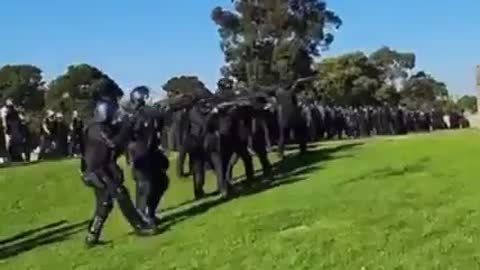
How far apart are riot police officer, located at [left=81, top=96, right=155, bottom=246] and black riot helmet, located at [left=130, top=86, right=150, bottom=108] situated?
4.26ft

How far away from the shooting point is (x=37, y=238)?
685 inches

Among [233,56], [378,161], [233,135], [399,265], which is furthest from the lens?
[233,56]

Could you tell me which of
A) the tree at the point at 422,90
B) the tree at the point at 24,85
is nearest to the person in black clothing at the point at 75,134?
the tree at the point at 24,85

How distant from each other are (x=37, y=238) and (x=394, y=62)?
90.4 meters

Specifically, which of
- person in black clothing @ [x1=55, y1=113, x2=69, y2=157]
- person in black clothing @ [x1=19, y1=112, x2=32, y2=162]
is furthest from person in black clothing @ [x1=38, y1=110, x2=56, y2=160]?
person in black clothing @ [x1=19, y1=112, x2=32, y2=162]

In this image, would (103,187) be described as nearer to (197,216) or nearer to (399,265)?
(197,216)

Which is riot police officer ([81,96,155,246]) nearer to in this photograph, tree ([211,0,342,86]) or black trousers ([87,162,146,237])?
black trousers ([87,162,146,237])

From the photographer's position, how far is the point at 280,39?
290 feet

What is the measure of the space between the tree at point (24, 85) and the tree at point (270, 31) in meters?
14.9

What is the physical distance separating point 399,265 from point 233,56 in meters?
77.5

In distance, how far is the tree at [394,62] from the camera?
10331cm

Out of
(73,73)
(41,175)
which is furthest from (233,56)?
(41,175)

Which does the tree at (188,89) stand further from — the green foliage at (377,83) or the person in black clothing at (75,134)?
the green foliage at (377,83)

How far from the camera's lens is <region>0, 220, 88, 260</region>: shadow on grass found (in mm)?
16281
